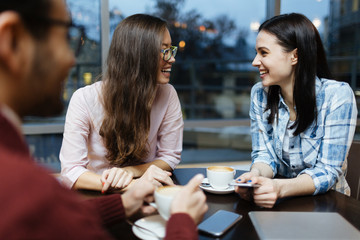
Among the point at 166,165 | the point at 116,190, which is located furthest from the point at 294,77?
the point at 116,190

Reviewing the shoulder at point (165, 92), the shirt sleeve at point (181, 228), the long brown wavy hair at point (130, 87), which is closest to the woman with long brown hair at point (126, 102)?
the long brown wavy hair at point (130, 87)

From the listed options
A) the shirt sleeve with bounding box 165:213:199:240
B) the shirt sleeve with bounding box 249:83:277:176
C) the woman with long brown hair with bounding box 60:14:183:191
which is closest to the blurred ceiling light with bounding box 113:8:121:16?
the woman with long brown hair with bounding box 60:14:183:191

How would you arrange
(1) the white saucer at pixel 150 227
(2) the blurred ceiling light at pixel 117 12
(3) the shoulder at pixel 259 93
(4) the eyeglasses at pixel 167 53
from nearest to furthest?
1. (1) the white saucer at pixel 150 227
2. (4) the eyeglasses at pixel 167 53
3. (3) the shoulder at pixel 259 93
4. (2) the blurred ceiling light at pixel 117 12

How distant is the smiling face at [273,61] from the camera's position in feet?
4.74

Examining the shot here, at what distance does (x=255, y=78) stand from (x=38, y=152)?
2932 mm

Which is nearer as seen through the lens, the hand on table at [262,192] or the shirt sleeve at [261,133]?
the hand on table at [262,192]

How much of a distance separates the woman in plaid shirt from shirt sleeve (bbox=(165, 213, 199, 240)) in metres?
0.66

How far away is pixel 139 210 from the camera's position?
91 centimetres

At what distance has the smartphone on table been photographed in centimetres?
82

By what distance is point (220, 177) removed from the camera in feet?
3.64

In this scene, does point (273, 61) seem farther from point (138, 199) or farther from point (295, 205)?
point (138, 199)

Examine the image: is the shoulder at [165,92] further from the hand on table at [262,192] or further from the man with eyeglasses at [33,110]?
the man with eyeglasses at [33,110]

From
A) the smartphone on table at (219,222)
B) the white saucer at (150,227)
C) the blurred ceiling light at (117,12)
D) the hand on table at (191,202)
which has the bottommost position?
the smartphone on table at (219,222)

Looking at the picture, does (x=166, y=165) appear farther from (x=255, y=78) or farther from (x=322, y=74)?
(x=255, y=78)
